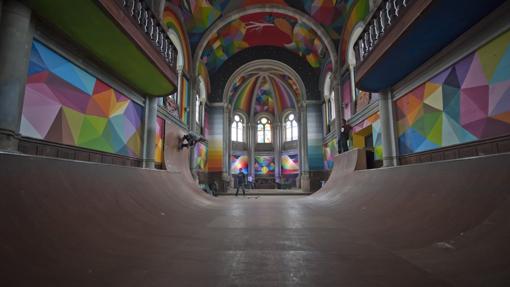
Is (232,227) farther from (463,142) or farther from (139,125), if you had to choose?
(139,125)

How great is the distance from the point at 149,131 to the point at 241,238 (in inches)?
244

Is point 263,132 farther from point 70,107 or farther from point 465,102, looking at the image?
point 70,107

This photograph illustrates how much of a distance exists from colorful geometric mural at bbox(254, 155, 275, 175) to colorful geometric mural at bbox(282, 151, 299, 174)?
49.8 inches

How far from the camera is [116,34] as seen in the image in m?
4.32

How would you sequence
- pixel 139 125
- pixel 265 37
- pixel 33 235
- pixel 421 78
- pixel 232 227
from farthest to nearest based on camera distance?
pixel 265 37, pixel 139 125, pixel 421 78, pixel 232 227, pixel 33 235

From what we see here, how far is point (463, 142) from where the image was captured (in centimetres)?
461

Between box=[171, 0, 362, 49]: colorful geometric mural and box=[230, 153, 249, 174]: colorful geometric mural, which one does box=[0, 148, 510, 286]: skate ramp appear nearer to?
box=[171, 0, 362, 49]: colorful geometric mural

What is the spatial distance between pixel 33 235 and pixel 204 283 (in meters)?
1.29

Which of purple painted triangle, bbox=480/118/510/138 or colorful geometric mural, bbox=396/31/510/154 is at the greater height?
colorful geometric mural, bbox=396/31/510/154

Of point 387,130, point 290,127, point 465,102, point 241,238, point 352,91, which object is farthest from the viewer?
point 290,127

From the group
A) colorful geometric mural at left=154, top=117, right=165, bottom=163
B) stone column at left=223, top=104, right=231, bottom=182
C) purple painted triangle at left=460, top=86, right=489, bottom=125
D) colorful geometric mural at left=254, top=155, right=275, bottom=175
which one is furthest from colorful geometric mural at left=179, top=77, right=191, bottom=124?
colorful geometric mural at left=254, top=155, right=275, bottom=175

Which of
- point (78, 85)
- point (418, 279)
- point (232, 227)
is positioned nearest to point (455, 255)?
point (418, 279)

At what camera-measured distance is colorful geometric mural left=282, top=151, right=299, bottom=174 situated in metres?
23.5

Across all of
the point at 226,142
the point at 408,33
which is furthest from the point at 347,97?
the point at 226,142
